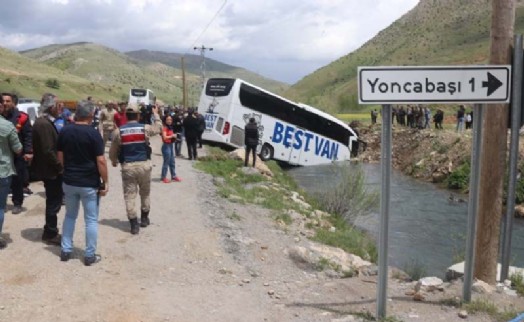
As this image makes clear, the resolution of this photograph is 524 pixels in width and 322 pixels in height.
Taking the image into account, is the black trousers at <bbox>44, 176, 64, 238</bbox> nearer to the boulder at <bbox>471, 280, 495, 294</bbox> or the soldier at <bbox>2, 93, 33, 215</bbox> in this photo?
the soldier at <bbox>2, 93, 33, 215</bbox>

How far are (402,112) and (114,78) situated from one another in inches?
5901

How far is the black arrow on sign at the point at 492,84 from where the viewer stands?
17.0ft

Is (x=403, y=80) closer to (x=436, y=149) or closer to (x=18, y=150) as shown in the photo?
(x=18, y=150)

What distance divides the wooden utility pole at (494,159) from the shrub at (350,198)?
6955 mm

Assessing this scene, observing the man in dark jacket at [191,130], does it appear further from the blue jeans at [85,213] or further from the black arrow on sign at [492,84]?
the black arrow on sign at [492,84]

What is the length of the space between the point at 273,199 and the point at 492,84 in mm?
7600

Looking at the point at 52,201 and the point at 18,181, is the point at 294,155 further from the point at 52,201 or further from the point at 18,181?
the point at 52,201

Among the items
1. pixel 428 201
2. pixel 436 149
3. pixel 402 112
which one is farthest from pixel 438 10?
pixel 428 201

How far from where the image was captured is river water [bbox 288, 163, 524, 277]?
1141cm

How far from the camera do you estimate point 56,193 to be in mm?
7004

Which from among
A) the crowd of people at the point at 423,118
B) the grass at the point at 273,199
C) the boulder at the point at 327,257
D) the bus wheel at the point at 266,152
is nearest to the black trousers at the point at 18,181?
the boulder at the point at 327,257

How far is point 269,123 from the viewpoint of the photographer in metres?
23.0

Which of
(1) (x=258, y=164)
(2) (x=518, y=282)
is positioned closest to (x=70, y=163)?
(2) (x=518, y=282)

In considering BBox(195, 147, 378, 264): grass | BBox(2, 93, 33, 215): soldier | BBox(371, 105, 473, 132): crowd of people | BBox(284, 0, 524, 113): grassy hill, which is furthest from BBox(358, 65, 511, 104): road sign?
BBox(284, 0, 524, 113): grassy hill
